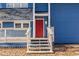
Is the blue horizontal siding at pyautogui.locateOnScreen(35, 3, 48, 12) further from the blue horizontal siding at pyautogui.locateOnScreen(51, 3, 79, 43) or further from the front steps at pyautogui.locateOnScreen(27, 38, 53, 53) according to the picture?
the front steps at pyautogui.locateOnScreen(27, 38, 53, 53)

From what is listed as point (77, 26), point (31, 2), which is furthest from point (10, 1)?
point (77, 26)

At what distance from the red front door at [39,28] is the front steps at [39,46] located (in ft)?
9.68

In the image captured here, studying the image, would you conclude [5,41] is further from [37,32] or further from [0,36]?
[37,32]

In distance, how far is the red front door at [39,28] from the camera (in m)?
20.4

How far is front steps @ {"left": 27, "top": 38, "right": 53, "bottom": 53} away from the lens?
53.1 feet

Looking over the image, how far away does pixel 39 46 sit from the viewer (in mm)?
16562

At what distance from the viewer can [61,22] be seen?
67.6 feet

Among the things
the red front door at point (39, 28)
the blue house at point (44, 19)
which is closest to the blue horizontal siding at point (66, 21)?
the blue house at point (44, 19)

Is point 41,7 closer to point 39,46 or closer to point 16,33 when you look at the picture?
point 16,33

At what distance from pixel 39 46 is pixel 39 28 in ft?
14.0

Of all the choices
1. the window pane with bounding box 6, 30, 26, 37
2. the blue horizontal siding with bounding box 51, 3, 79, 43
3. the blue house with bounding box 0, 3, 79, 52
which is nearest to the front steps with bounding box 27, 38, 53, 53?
the window pane with bounding box 6, 30, 26, 37

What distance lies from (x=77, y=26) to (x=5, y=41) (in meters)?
6.12

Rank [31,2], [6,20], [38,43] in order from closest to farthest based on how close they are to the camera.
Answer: [38,43], [31,2], [6,20]

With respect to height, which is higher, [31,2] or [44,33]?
[31,2]
